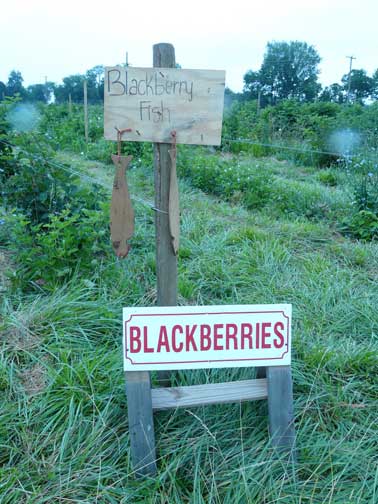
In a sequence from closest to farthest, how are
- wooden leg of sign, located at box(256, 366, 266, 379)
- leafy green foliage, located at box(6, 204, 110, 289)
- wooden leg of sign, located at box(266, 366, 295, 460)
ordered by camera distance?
wooden leg of sign, located at box(266, 366, 295, 460)
wooden leg of sign, located at box(256, 366, 266, 379)
leafy green foliage, located at box(6, 204, 110, 289)

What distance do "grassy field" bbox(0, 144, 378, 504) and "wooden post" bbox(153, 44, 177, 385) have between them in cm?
47

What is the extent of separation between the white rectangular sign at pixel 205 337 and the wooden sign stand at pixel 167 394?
72mm

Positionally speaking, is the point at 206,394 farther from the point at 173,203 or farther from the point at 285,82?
the point at 285,82

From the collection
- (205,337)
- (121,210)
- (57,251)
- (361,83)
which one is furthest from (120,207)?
(361,83)

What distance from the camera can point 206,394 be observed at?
1.81 meters

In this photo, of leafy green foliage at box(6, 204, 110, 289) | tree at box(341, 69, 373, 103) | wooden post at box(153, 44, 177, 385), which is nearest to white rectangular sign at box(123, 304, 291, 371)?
wooden post at box(153, 44, 177, 385)

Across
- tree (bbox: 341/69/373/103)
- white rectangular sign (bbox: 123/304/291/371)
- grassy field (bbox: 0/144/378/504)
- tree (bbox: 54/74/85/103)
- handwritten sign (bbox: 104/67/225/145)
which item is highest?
tree (bbox: 341/69/373/103)

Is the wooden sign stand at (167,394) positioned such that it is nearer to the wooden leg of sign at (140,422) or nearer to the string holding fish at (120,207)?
the wooden leg of sign at (140,422)

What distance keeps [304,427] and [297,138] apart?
349 inches

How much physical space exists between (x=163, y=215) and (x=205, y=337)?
0.53 meters

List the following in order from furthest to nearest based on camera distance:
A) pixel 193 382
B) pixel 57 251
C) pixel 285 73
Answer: pixel 285 73
pixel 57 251
pixel 193 382

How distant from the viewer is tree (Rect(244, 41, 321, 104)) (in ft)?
117

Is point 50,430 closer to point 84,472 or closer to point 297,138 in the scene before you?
point 84,472

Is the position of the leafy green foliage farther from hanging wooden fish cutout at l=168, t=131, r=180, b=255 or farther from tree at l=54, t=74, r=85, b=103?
tree at l=54, t=74, r=85, b=103
